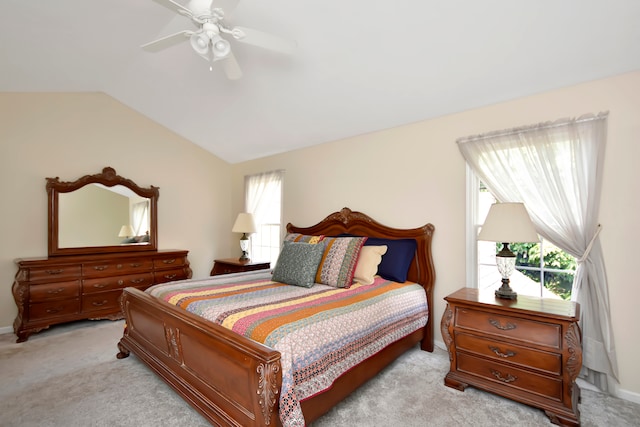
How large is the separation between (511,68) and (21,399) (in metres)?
4.24

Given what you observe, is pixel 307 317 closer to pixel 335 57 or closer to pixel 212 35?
pixel 212 35

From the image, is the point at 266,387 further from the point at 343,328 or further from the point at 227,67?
the point at 227,67

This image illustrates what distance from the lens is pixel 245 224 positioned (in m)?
4.56

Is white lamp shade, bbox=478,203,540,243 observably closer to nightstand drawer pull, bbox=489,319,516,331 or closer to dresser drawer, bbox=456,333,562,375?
nightstand drawer pull, bbox=489,319,516,331

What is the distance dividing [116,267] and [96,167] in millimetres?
1362

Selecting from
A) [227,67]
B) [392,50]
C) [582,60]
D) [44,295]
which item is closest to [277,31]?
[227,67]

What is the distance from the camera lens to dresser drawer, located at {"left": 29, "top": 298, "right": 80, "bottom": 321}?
Result: 11.2 feet

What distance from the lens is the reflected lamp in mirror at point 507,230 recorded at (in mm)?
2191

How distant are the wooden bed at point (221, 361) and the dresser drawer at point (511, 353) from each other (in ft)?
1.74

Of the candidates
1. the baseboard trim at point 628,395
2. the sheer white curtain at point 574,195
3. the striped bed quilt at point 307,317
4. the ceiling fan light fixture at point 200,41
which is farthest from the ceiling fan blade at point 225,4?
the baseboard trim at point 628,395

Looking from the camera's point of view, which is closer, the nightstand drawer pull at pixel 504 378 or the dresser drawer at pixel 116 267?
the nightstand drawer pull at pixel 504 378

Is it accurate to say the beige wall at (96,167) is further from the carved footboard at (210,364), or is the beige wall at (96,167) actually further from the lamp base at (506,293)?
the lamp base at (506,293)

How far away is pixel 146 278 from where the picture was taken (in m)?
4.17

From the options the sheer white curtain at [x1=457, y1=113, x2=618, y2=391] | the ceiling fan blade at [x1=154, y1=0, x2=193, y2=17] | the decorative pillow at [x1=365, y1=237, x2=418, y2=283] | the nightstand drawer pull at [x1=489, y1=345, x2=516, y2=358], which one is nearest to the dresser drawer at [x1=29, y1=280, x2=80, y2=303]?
the ceiling fan blade at [x1=154, y1=0, x2=193, y2=17]
